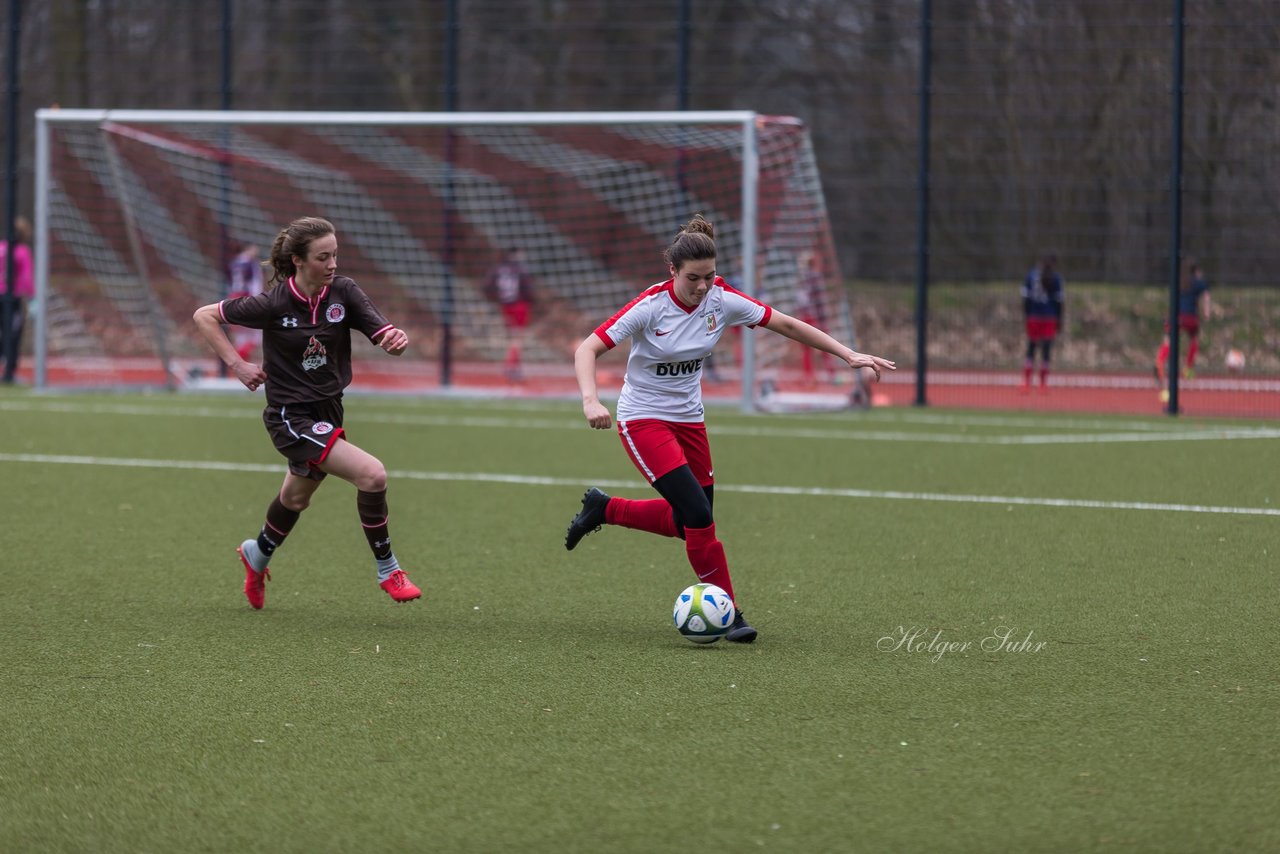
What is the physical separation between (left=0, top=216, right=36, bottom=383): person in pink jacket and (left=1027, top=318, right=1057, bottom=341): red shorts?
1179 centimetres

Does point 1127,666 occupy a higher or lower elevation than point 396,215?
lower

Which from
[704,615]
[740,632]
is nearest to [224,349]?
[704,615]

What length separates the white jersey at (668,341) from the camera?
6180mm

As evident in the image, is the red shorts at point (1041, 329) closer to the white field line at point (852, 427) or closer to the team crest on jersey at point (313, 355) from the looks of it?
the white field line at point (852, 427)

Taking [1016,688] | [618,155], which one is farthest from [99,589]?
[618,155]

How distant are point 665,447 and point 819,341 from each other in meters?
0.75

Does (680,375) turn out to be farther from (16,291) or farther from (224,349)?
(16,291)

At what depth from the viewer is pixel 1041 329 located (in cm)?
1833

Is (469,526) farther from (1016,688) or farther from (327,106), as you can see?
(327,106)

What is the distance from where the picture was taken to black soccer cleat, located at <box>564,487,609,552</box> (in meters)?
6.54

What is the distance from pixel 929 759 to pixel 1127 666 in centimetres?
140

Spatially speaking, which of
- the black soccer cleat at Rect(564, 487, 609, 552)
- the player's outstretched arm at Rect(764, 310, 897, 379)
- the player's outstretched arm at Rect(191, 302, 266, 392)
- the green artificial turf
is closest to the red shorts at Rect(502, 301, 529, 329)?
the green artificial turf

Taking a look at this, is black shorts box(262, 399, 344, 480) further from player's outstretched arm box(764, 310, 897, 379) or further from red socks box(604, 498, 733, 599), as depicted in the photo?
player's outstretched arm box(764, 310, 897, 379)

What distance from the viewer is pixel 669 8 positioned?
66.1ft
